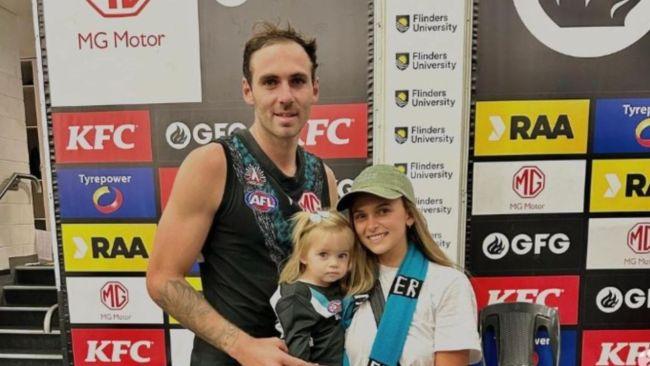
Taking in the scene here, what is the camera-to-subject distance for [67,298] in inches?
85.9

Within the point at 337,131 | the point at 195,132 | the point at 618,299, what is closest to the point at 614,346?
the point at 618,299

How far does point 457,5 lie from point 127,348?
250cm

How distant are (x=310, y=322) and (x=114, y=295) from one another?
5.30 feet

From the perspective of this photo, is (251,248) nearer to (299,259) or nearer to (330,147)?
(299,259)

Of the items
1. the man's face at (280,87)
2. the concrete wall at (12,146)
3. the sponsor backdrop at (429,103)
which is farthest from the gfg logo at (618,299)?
the concrete wall at (12,146)

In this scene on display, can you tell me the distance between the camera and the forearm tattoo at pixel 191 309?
1090mm

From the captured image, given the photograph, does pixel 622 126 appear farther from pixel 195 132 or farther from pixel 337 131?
pixel 195 132

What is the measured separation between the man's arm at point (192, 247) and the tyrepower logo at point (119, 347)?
4.07ft

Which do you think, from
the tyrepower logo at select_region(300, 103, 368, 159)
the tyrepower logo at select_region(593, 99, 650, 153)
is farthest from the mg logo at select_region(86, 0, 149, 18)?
the tyrepower logo at select_region(593, 99, 650, 153)

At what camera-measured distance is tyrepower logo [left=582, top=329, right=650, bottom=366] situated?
2080 mm

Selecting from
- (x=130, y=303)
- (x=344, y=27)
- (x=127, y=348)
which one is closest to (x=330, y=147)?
(x=344, y=27)

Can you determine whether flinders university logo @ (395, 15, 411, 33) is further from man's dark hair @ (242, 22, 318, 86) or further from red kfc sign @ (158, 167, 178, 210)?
red kfc sign @ (158, 167, 178, 210)

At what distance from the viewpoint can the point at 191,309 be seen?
1107mm

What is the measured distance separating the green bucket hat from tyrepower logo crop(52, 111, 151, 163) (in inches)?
55.0
